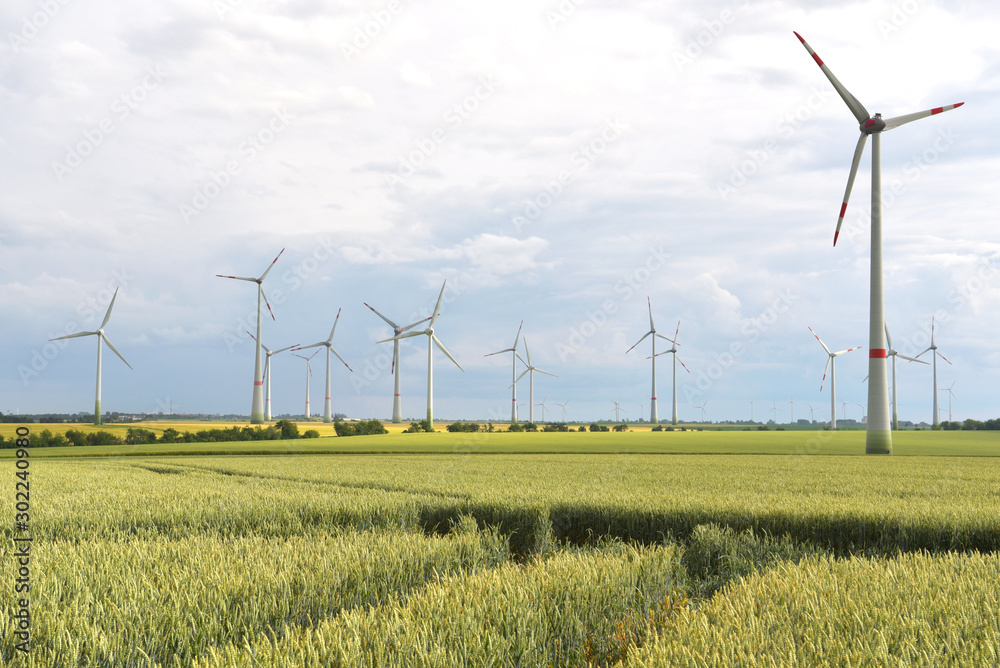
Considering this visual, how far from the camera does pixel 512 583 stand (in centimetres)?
903

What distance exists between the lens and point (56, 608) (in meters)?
7.85

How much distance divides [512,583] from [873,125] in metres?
65.3

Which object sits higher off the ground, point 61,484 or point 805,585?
point 805,585

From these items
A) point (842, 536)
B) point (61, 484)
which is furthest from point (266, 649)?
point (61, 484)

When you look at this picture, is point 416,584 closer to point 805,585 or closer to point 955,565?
point 805,585

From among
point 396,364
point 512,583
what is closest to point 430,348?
point 396,364

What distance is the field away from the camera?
21.9 ft

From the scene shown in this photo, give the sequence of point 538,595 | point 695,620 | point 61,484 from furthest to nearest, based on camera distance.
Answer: point 61,484 < point 538,595 < point 695,620

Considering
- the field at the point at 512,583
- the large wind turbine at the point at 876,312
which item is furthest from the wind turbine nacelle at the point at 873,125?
the field at the point at 512,583

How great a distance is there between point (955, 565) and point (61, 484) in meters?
28.9

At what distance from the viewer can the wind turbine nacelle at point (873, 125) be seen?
59.3m

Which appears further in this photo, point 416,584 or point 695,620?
point 416,584

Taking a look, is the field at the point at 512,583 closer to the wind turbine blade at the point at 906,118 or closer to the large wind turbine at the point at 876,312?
the large wind turbine at the point at 876,312

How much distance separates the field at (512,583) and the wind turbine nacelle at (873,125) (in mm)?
49980
